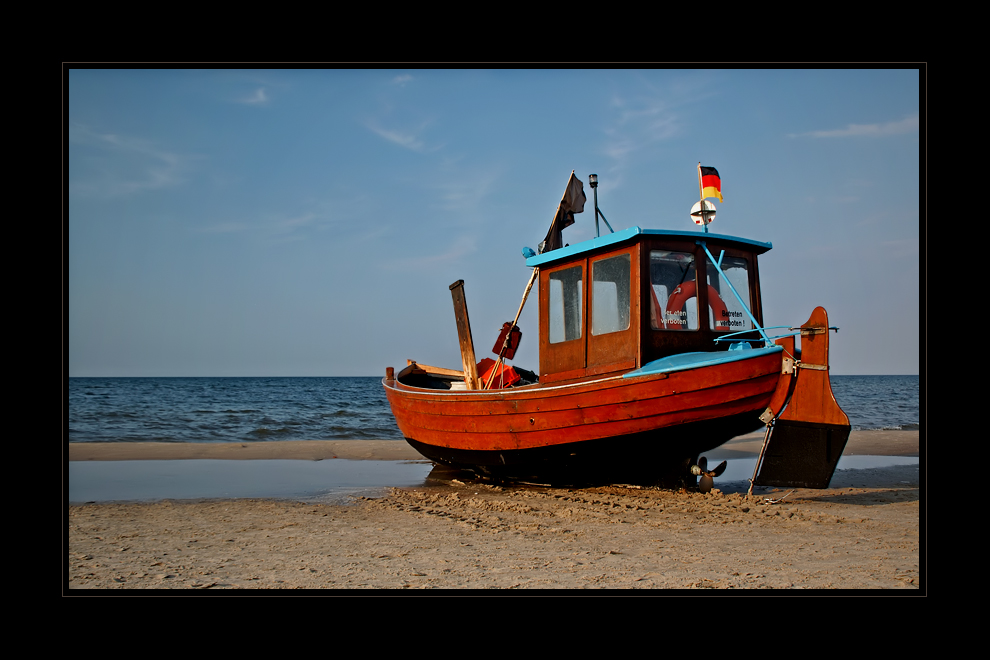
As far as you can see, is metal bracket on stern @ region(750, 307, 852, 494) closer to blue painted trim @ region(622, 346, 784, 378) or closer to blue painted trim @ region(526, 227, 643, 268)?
blue painted trim @ region(622, 346, 784, 378)

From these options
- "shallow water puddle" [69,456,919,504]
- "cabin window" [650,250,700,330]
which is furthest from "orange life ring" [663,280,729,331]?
"shallow water puddle" [69,456,919,504]

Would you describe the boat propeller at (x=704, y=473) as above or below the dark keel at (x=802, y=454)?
below

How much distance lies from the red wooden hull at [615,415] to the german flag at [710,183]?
86.4 inches

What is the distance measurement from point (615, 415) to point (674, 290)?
148cm

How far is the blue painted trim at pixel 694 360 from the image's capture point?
6.36 m

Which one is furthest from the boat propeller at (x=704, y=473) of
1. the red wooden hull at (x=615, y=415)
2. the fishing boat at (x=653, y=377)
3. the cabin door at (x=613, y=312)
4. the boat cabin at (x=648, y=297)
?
the cabin door at (x=613, y=312)

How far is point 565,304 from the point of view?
806 cm

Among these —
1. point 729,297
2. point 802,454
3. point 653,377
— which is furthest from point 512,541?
point 729,297

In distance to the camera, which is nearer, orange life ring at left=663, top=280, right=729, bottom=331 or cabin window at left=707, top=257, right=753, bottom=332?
orange life ring at left=663, top=280, right=729, bottom=331

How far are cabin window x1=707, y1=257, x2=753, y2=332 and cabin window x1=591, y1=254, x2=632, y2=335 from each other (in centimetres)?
94

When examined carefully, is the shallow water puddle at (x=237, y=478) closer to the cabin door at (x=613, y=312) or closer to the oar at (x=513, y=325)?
the oar at (x=513, y=325)

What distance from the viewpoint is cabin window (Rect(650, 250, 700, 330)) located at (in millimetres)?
7215

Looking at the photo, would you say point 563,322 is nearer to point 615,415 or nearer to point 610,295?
point 610,295
